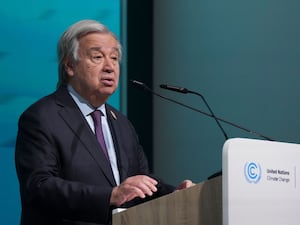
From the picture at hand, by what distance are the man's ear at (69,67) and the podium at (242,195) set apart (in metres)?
1.05

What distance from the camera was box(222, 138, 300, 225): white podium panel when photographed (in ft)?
6.52

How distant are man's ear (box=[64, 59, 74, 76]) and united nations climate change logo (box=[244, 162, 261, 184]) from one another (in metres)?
1.25

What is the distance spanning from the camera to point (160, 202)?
2129 mm

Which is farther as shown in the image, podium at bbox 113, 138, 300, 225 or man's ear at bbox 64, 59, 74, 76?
man's ear at bbox 64, 59, 74, 76

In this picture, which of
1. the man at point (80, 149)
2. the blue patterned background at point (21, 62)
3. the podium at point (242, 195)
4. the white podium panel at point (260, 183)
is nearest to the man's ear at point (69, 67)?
the man at point (80, 149)

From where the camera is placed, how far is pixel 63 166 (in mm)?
2783

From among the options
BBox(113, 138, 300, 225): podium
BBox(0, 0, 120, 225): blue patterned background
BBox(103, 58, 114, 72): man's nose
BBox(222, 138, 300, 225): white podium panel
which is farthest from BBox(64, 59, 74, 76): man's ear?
BBox(222, 138, 300, 225): white podium panel

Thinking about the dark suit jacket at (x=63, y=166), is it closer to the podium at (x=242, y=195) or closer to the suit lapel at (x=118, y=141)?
the suit lapel at (x=118, y=141)

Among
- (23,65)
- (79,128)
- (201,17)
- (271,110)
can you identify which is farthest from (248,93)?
(79,128)

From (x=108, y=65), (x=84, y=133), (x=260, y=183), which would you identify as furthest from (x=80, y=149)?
(x=260, y=183)

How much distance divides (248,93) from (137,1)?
2.66 feet

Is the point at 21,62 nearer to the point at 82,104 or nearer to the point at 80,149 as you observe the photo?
the point at 82,104

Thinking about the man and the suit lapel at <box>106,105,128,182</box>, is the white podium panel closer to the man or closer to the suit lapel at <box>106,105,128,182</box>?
the man

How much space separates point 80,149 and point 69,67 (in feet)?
1.42
